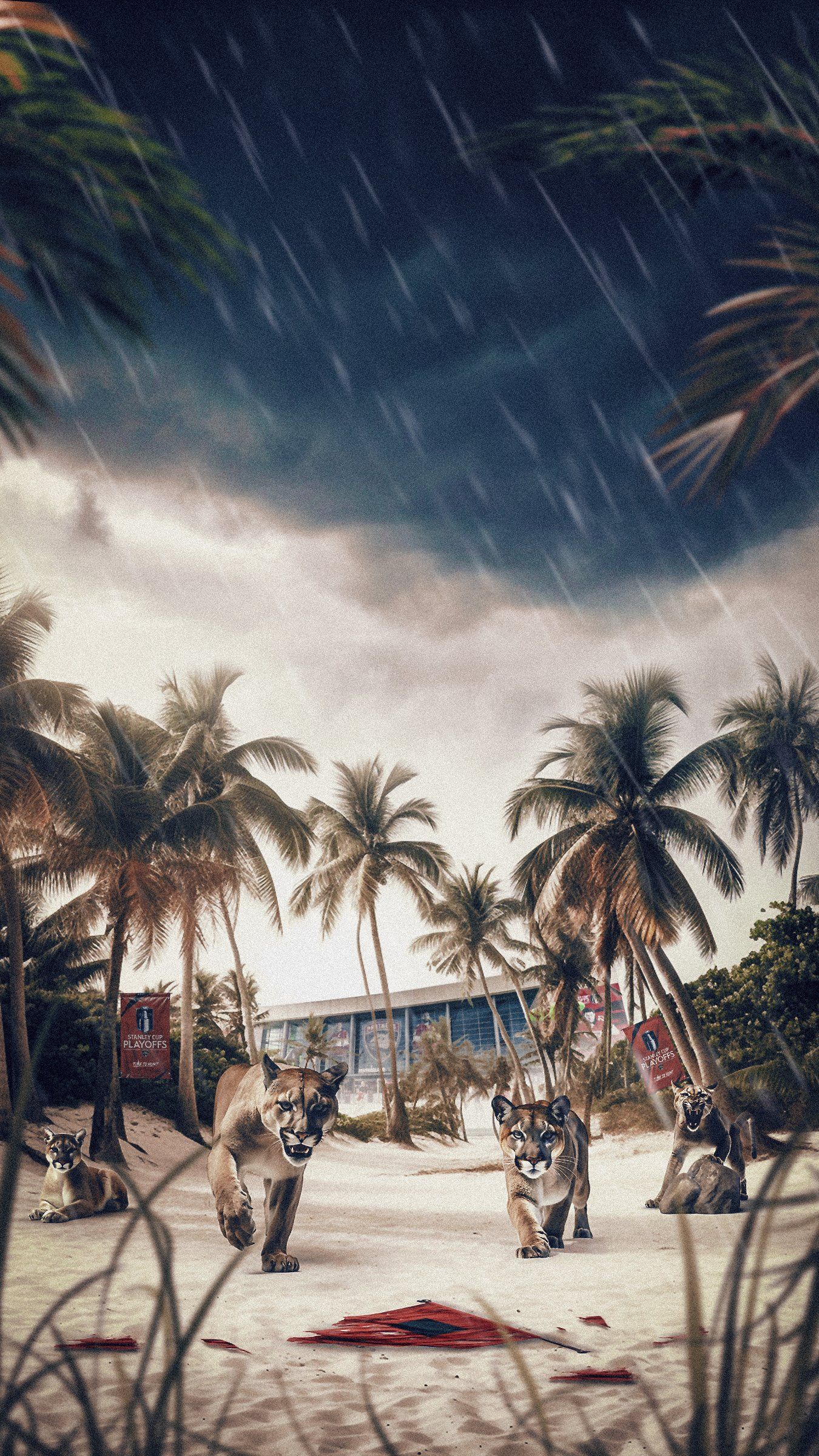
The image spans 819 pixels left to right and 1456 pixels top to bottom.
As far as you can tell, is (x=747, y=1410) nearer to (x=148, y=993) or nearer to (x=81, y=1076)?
(x=148, y=993)

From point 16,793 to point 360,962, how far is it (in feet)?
71.0

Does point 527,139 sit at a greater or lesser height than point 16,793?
greater

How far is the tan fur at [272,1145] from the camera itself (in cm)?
665

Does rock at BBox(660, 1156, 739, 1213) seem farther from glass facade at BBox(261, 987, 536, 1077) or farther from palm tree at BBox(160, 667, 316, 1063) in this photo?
glass facade at BBox(261, 987, 536, 1077)

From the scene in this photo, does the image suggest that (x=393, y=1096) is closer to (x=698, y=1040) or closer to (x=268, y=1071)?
(x=698, y=1040)

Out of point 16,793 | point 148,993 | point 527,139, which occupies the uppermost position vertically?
point 527,139

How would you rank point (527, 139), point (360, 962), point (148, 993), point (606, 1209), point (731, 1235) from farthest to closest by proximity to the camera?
point (360, 962), point (148, 993), point (606, 1209), point (731, 1235), point (527, 139)

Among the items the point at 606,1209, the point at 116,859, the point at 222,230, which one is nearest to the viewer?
the point at 222,230

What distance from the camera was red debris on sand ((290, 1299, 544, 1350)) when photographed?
497 centimetres

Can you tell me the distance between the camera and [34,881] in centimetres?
1753

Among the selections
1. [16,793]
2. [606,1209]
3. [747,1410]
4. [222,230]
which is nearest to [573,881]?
[606,1209]

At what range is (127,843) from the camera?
15664 millimetres

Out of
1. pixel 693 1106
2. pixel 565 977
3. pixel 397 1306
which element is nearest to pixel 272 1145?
A: pixel 397 1306

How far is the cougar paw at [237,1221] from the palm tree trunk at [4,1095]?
277 inches
